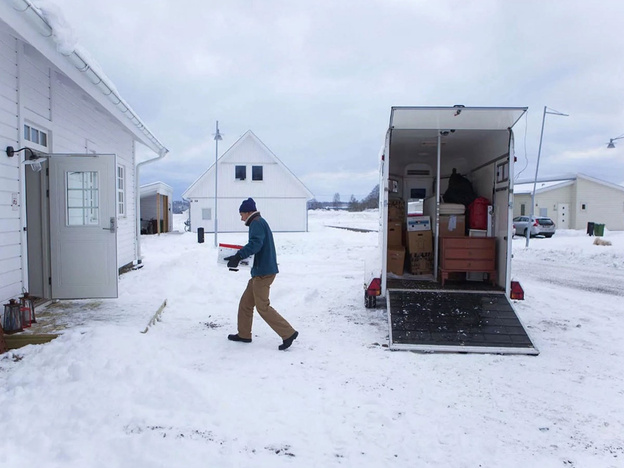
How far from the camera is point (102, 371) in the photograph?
388 cm

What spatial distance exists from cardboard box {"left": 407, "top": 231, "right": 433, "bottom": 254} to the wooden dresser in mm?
856

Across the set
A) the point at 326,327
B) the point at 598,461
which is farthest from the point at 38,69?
the point at 598,461

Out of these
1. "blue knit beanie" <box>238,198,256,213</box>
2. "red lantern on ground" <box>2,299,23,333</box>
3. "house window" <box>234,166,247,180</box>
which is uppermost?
"house window" <box>234,166,247,180</box>

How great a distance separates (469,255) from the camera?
22.5ft

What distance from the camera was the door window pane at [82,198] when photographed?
607cm

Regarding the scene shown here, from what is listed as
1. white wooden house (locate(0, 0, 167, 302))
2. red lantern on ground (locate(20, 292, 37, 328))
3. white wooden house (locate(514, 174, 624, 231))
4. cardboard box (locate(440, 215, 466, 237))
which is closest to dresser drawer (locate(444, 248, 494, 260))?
cardboard box (locate(440, 215, 466, 237))

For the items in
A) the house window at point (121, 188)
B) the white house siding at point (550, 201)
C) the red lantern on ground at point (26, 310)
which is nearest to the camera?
the red lantern on ground at point (26, 310)

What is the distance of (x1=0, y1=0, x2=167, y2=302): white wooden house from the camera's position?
5.20 meters

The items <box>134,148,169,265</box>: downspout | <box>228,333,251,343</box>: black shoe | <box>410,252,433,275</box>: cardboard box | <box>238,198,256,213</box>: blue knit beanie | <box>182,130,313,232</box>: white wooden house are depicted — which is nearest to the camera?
<box>238,198,256,213</box>: blue knit beanie

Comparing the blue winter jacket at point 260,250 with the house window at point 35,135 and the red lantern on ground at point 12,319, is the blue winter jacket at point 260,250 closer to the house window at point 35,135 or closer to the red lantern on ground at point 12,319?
the red lantern on ground at point 12,319

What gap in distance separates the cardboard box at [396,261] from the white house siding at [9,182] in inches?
223

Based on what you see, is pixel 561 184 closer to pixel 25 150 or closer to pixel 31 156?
pixel 31 156

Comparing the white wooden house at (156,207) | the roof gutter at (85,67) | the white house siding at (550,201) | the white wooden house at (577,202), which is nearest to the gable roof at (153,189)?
the white wooden house at (156,207)

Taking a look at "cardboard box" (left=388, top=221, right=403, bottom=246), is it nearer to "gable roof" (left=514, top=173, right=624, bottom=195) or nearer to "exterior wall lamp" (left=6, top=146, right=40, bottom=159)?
"exterior wall lamp" (left=6, top=146, right=40, bottom=159)
